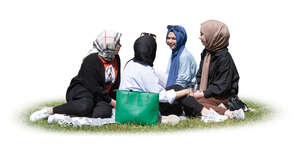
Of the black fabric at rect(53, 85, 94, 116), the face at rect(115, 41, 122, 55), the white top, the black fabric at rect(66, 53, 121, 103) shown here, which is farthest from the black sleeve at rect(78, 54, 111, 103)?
the white top

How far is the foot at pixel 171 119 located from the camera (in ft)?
36.3

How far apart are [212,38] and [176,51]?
91 centimetres

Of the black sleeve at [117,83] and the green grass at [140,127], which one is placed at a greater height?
the black sleeve at [117,83]

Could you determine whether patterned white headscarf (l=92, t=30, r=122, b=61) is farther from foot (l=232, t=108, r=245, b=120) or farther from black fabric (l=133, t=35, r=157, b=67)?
foot (l=232, t=108, r=245, b=120)

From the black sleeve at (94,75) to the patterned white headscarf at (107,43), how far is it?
0.17 m

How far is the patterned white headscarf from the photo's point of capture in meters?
11.6

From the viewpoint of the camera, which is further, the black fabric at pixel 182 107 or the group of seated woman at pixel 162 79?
the black fabric at pixel 182 107

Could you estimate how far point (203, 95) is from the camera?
1177 centimetres

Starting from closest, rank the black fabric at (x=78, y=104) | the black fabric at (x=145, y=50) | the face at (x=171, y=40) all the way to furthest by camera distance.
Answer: the black fabric at (x=145, y=50)
the black fabric at (x=78, y=104)
the face at (x=171, y=40)

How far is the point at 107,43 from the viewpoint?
11609mm

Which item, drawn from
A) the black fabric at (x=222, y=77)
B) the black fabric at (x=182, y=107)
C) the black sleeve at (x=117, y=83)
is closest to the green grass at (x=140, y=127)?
the black fabric at (x=182, y=107)

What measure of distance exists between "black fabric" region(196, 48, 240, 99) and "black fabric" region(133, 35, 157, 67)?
132cm

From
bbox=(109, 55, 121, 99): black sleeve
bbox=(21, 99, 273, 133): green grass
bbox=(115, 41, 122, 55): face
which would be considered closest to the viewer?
bbox=(21, 99, 273, 133): green grass

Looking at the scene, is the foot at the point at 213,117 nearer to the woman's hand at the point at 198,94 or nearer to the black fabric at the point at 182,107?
the black fabric at the point at 182,107
